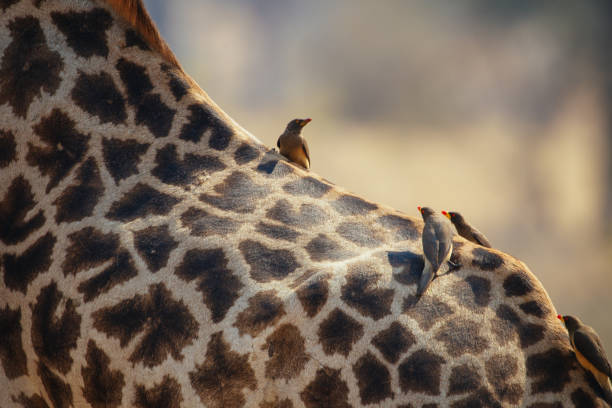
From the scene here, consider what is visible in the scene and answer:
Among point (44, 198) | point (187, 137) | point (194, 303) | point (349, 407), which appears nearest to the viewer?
point (349, 407)

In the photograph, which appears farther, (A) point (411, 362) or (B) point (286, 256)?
(B) point (286, 256)

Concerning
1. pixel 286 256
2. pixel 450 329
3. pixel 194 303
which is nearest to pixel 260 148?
pixel 286 256

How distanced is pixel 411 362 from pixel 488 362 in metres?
0.25

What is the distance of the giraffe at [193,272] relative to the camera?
7.06ft

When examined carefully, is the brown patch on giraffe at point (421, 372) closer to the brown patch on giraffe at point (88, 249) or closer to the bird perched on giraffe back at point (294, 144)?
the brown patch on giraffe at point (88, 249)

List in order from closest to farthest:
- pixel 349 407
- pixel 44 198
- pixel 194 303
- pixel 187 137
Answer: pixel 349 407 < pixel 194 303 < pixel 44 198 < pixel 187 137

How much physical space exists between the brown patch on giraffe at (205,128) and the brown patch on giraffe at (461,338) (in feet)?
3.84

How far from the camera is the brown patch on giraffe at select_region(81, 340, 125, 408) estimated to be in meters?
2.28

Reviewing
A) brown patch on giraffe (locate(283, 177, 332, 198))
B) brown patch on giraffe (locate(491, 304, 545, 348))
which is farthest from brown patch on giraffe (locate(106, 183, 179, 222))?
brown patch on giraffe (locate(491, 304, 545, 348))

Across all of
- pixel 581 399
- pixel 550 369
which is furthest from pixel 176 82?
pixel 581 399

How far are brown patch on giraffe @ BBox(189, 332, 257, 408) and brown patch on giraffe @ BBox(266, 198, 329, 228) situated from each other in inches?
20.7

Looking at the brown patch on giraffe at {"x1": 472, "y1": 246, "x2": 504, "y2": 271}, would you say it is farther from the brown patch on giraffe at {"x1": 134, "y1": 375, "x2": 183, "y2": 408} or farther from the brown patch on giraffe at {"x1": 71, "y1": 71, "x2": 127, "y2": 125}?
the brown patch on giraffe at {"x1": 71, "y1": 71, "x2": 127, "y2": 125}

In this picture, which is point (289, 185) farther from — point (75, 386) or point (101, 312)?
point (75, 386)

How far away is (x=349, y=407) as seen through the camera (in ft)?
6.84
